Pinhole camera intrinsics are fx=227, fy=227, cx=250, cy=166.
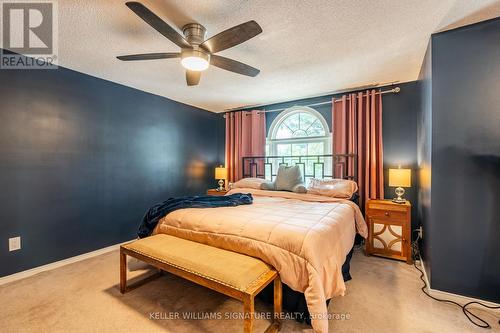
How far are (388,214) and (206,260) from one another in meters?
2.37

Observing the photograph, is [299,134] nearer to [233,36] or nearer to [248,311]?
[233,36]

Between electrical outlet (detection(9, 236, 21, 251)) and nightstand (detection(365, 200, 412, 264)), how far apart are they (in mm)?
4056

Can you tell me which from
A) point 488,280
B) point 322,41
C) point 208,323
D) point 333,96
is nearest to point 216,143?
point 333,96

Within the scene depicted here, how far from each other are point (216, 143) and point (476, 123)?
13.6 feet

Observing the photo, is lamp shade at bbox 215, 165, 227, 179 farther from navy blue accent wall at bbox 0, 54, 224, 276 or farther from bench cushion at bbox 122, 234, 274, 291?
bench cushion at bbox 122, 234, 274, 291

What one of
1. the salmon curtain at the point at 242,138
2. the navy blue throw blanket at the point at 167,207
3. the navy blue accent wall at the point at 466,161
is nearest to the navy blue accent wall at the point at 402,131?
the navy blue accent wall at the point at 466,161

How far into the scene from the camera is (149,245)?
1985mm

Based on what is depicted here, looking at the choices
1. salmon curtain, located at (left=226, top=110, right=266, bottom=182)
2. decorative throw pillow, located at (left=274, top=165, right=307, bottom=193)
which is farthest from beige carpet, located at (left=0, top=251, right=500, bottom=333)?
salmon curtain, located at (left=226, top=110, right=266, bottom=182)

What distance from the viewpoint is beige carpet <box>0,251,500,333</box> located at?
1668 mm

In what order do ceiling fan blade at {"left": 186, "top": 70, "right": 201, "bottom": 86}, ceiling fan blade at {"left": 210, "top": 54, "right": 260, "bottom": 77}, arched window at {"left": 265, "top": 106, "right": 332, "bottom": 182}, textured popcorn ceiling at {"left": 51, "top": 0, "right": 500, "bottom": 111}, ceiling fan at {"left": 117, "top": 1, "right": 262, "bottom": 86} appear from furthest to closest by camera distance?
arched window at {"left": 265, "top": 106, "right": 332, "bottom": 182} < ceiling fan blade at {"left": 186, "top": 70, "right": 201, "bottom": 86} < ceiling fan blade at {"left": 210, "top": 54, "right": 260, "bottom": 77} < textured popcorn ceiling at {"left": 51, "top": 0, "right": 500, "bottom": 111} < ceiling fan at {"left": 117, "top": 1, "right": 262, "bottom": 86}

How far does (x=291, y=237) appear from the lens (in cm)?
161

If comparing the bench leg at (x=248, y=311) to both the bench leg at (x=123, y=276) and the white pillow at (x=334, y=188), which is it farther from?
the white pillow at (x=334, y=188)

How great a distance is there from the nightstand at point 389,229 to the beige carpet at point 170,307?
35 cm

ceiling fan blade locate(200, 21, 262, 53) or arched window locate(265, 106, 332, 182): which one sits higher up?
ceiling fan blade locate(200, 21, 262, 53)
